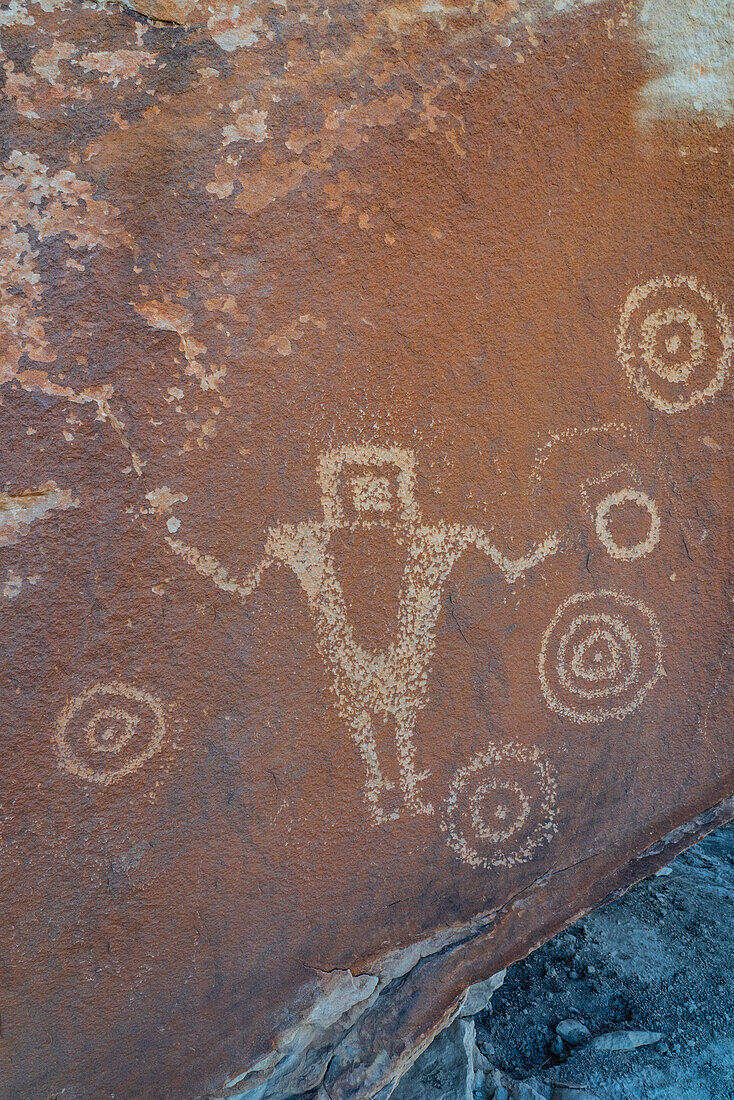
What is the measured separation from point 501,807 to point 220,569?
0.55 m

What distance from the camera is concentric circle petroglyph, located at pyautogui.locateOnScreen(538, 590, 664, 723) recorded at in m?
1.15

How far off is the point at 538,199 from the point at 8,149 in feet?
1.97

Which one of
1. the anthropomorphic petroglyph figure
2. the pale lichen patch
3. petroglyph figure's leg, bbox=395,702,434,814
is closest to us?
the pale lichen patch

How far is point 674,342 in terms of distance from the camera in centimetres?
110

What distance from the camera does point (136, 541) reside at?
0.93 metres

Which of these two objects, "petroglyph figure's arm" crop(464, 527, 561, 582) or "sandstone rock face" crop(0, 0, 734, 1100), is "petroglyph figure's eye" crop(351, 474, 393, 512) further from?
"petroglyph figure's arm" crop(464, 527, 561, 582)

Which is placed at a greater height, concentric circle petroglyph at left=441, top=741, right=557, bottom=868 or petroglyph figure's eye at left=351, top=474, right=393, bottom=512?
petroglyph figure's eye at left=351, top=474, right=393, bottom=512

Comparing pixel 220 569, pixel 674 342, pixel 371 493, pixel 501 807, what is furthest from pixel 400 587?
pixel 674 342

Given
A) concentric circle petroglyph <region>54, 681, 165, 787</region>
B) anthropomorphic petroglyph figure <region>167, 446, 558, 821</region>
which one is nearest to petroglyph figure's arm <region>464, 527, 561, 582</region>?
anthropomorphic petroglyph figure <region>167, 446, 558, 821</region>

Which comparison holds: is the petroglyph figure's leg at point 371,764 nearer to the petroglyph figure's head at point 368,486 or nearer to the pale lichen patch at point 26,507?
the petroglyph figure's head at point 368,486

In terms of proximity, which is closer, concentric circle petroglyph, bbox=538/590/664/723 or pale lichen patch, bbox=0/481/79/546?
pale lichen patch, bbox=0/481/79/546

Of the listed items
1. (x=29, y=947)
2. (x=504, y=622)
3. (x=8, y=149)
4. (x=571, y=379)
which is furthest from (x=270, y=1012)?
(x=8, y=149)

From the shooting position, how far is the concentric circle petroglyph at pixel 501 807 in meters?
1.16

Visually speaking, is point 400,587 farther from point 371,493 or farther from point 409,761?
point 409,761
